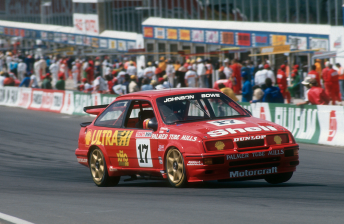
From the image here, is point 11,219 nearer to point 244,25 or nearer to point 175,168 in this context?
point 175,168

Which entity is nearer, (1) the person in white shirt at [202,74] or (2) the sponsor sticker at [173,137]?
(2) the sponsor sticker at [173,137]

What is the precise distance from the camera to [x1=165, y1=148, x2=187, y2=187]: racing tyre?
741cm

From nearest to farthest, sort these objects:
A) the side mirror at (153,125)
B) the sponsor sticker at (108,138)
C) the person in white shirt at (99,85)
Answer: the side mirror at (153,125) → the sponsor sticker at (108,138) → the person in white shirt at (99,85)

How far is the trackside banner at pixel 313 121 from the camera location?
13.2m

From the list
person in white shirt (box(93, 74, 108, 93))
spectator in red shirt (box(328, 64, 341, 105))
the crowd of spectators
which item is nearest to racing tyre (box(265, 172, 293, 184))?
the crowd of spectators

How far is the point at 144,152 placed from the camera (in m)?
8.12

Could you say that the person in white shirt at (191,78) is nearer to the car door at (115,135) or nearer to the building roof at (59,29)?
the car door at (115,135)

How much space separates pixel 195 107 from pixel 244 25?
91.7ft

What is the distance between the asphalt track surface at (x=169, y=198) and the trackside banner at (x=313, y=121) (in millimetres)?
934

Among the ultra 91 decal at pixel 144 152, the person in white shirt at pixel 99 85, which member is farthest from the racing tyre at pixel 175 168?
the person in white shirt at pixel 99 85

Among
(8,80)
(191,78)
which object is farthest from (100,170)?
(8,80)

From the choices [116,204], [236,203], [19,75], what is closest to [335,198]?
[236,203]

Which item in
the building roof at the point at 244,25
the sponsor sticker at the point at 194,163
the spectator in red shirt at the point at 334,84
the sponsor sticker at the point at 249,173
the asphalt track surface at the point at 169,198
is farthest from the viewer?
the building roof at the point at 244,25

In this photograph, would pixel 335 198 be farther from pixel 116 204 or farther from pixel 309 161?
pixel 309 161
